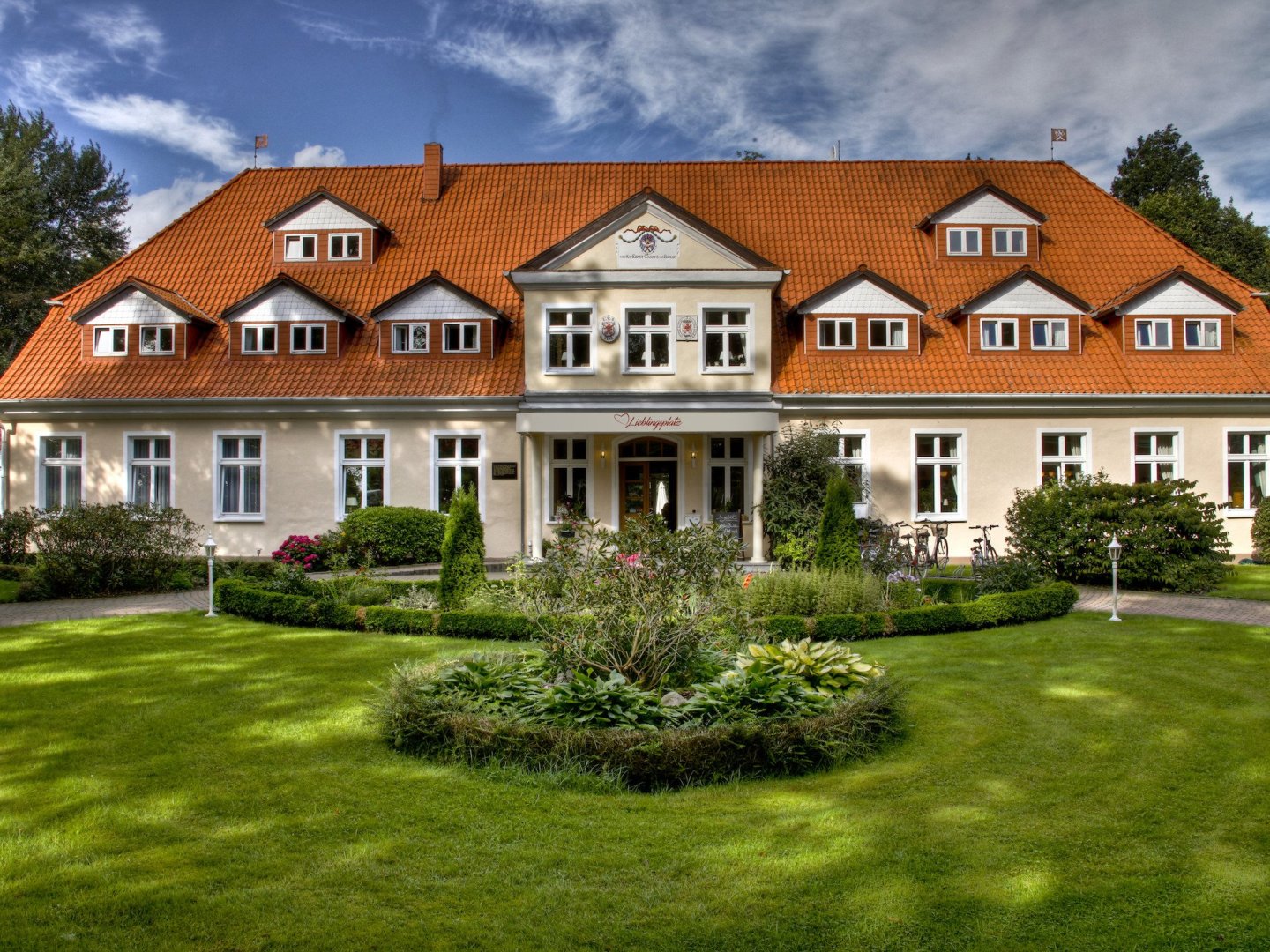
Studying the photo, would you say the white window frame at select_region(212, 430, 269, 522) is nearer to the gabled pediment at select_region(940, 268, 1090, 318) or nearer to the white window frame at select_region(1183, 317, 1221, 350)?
the gabled pediment at select_region(940, 268, 1090, 318)

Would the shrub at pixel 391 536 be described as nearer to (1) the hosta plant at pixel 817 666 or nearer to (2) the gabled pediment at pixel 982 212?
(1) the hosta plant at pixel 817 666

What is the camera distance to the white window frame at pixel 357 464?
20891mm

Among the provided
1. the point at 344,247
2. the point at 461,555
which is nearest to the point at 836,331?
the point at 461,555

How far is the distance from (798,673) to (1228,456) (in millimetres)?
18102

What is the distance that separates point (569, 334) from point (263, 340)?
7520mm

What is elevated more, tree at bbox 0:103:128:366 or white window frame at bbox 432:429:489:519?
tree at bbox 0:103:128:366

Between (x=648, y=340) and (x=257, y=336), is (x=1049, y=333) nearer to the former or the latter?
(x=648, y=340)

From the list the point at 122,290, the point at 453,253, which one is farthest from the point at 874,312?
the point at 122,290

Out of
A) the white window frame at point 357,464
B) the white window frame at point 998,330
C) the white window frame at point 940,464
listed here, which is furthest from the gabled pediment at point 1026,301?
the white window frame at point 357,464

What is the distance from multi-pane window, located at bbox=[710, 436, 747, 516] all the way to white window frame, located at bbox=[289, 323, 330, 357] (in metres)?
9.39

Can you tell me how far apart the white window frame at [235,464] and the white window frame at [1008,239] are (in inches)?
721

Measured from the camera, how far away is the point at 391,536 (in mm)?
18938

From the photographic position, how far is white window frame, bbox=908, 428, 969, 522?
814 inches

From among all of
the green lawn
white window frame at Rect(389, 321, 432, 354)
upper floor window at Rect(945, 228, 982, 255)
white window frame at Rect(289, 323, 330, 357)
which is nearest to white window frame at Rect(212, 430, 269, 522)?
white window frame at Rect(289, 323, 330, 357)
